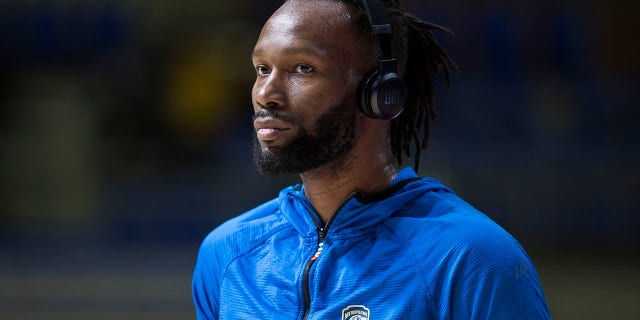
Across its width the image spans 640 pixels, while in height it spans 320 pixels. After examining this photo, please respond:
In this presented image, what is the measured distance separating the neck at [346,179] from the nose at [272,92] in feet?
0.62

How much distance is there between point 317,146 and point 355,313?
36cm

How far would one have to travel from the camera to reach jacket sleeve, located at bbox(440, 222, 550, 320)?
1763 mm

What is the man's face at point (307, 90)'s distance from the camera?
1956 mm

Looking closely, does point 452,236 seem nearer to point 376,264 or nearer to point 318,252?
point 376,264

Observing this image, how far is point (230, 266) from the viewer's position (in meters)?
2.18

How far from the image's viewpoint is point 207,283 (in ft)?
7.36

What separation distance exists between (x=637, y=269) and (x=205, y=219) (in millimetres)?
3059

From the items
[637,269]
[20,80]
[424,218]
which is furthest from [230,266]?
[20,80]

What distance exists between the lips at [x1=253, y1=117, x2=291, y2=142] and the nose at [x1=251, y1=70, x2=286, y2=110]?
0.11 ft

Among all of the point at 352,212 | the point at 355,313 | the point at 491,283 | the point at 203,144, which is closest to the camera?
the point at 491,283

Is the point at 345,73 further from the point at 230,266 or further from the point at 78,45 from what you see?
the point at 78,45

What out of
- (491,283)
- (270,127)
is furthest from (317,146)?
(491,283)

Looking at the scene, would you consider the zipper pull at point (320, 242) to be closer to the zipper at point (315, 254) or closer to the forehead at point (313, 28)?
the zipper at point (315, 254)

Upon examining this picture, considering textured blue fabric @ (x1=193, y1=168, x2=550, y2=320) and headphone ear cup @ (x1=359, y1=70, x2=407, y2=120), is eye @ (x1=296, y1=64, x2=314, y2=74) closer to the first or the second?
headphone ear cup @ (x1=359, y1=70, x2=407, y2=120)
